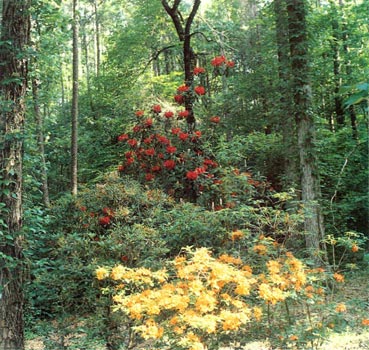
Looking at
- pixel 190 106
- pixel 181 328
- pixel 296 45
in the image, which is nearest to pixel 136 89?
pixel 190 106

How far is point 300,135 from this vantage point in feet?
23.3

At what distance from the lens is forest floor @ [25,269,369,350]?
13.4 ft

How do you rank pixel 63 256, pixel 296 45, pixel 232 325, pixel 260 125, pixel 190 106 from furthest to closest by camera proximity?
pixel 260 125
pixel 190 106
pixel 296 45
pixel 63 256
pixel 232 325

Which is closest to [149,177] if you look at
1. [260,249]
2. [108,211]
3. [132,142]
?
[132,142]

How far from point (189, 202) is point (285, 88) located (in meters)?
2.65

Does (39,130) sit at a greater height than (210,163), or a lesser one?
greater

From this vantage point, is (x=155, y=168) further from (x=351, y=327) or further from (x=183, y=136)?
(x=351, y=327)

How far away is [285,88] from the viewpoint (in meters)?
7.37

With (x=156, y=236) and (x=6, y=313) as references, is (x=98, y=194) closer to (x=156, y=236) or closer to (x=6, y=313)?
(x=156, y=236)

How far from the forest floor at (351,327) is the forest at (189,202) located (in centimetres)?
4

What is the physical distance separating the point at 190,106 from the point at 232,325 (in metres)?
5.53

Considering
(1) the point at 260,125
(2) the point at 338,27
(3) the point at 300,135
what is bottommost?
(3) the point at 300,135

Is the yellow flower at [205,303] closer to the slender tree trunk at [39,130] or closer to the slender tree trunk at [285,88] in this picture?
the slender tree trunk at [39,130]

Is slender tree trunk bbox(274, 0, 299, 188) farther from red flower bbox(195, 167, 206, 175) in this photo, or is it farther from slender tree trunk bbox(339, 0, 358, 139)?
slender tree trunk bbox(339, 0, 358, 139)
